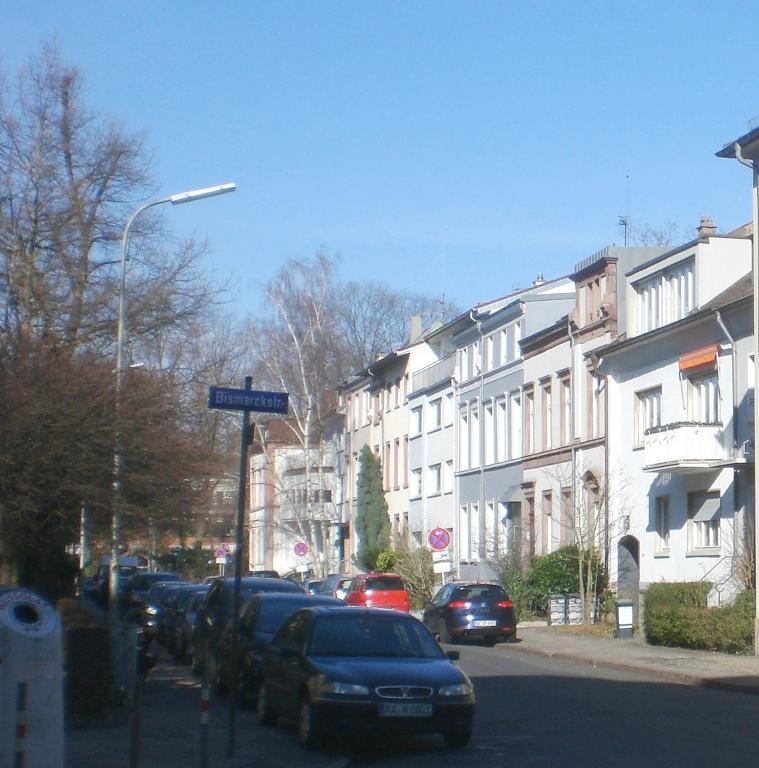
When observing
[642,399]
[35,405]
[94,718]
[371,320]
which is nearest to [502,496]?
[642,399]

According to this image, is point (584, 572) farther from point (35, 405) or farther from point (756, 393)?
point (35, 405)

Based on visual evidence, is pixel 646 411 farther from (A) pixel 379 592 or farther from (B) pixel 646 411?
(A) pixel 379 592

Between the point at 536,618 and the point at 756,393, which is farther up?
the point at 756,393

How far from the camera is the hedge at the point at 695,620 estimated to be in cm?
2858

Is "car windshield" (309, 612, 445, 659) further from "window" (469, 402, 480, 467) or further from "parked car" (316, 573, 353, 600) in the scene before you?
"window" (469, 402, 480, 467)

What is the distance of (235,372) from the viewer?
5556cm

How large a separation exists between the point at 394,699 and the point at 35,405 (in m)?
8.36

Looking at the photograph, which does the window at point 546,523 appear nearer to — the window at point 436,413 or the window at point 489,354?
the window at point 489,354

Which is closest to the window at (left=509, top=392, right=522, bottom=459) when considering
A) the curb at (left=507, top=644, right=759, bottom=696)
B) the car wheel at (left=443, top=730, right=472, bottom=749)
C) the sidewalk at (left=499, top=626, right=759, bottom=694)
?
the sidewalk at (left=499, top=626, right=759, bottom=694)

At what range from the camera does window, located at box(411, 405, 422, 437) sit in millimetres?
64137

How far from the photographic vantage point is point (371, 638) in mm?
14781

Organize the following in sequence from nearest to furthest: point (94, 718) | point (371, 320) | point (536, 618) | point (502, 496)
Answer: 1. point (94, 718)
2. point (536, 618)
3. point (502, 496)
4. point (371, 320)

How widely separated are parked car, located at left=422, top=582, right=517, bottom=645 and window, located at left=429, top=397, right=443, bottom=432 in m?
25.9

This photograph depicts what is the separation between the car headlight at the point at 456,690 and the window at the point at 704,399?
814 inches
